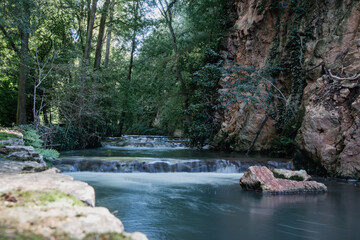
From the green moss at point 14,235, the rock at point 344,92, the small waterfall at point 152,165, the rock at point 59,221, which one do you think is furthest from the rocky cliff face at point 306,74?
the green moss at point 14,235

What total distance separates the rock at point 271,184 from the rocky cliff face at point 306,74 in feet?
7.19

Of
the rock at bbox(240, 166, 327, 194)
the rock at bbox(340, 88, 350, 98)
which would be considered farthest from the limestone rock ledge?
the rock at bbox(340, 88, 350, 98)

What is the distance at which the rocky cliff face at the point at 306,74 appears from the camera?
9.16 m

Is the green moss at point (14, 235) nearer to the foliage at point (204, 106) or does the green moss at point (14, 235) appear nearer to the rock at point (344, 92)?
the rock at point (344, 92)

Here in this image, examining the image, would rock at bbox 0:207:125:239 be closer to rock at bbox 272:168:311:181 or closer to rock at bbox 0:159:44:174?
rock at bbox 0:159:44:174

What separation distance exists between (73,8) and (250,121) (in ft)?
42.7

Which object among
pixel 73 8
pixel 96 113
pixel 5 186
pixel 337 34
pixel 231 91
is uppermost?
pixel 73 8

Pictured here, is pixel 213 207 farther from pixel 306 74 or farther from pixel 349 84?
pixel 306 74

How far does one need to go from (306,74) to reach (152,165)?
23.8 feet

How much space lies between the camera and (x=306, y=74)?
1208 cm

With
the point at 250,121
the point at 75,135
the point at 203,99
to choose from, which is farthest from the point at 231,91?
the point at 75,135

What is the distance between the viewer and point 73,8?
18.7m

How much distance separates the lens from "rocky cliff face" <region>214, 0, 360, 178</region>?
9.16m

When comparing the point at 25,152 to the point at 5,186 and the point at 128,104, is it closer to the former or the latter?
the point at 5,186
